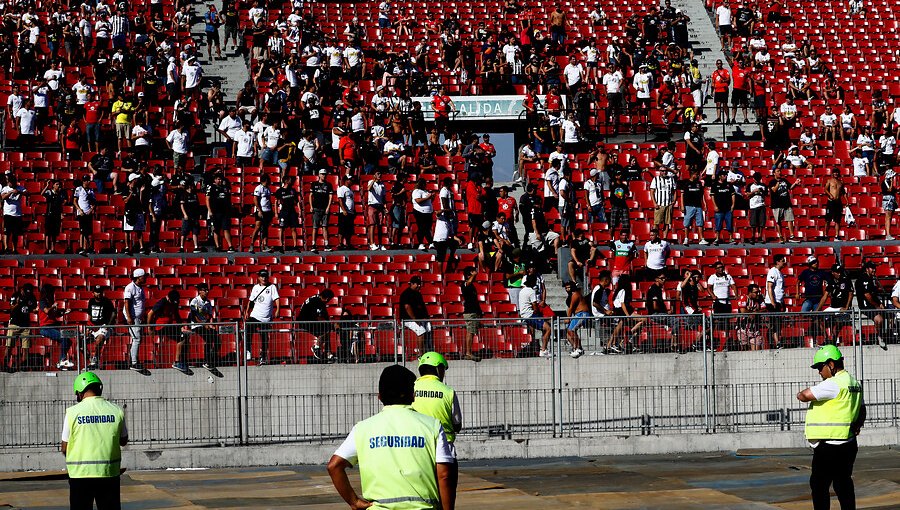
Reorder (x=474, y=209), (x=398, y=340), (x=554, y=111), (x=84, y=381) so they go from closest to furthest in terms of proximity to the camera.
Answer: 1. (x=84, y=381)
2. (x=398, y=340)
3. (x=474, y=209)
4. (x=554, y=111)

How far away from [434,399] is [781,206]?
17.2m

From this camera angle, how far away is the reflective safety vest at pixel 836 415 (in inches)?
441

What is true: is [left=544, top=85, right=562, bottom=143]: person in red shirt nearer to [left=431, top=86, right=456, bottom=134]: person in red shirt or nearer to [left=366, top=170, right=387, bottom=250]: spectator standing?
[left=431, top=86, right=456, bottom=134]: person in red shirt

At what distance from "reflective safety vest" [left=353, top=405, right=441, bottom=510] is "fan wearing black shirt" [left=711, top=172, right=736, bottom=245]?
784 inches

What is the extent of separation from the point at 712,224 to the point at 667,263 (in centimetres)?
217

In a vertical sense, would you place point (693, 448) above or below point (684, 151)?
below

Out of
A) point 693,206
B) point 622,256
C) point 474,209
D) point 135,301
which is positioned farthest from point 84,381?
point 693,206

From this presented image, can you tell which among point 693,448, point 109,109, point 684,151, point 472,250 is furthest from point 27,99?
point 693,448

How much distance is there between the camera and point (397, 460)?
22.4ft

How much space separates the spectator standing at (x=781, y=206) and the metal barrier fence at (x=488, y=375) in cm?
746

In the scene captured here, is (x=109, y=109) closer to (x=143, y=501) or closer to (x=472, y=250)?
(x=472, y=250)

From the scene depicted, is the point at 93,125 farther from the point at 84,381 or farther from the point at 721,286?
the point at 84,381

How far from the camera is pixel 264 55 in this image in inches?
1231

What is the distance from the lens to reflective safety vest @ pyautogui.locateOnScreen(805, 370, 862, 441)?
11203 mm
